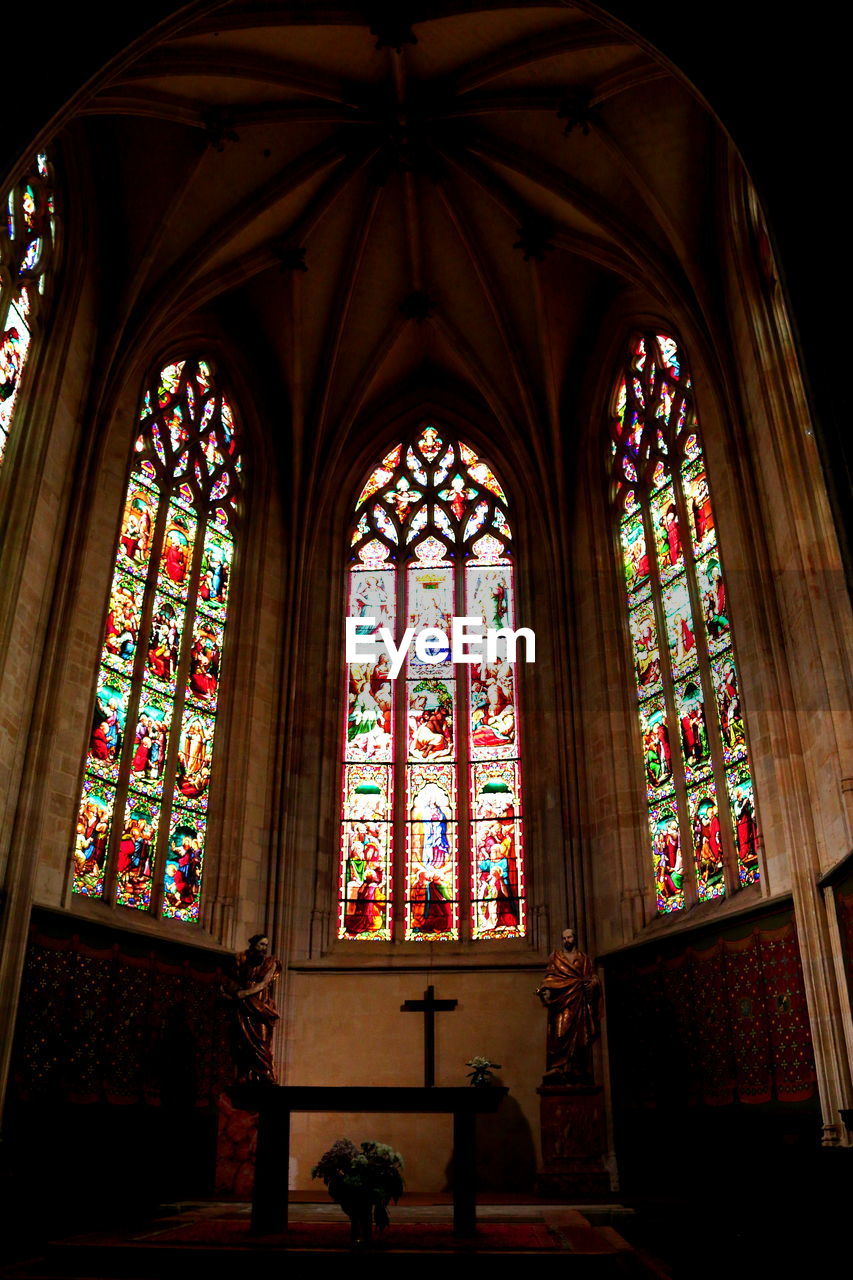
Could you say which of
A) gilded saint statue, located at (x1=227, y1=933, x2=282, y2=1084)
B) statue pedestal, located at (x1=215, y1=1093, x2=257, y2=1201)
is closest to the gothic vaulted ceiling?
gilded saint statue, located at (x1=227, y1=933, x2=282, y2=1084)

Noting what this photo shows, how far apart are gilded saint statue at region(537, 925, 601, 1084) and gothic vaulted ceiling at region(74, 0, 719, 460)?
7555mm

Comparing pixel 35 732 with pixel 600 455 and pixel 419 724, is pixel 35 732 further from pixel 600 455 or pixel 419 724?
pixel 600 455

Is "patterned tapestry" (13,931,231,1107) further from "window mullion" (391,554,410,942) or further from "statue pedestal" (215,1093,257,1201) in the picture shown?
"window mullion" (391,554,410,942)

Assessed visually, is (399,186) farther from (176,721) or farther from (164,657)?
(176,721)

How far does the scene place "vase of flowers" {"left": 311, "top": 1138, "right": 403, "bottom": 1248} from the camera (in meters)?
6.76

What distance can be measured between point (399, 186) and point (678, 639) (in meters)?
7.03

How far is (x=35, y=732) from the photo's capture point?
35.9 ft

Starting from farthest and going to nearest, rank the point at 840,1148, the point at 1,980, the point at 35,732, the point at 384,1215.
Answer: the point at 35,732 < the point at 1,980 < the point at 840,1148 < the point at 384,1215

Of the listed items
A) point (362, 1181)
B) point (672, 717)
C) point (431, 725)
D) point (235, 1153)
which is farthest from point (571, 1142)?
point (431, 725)

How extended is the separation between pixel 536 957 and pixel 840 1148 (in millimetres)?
5365

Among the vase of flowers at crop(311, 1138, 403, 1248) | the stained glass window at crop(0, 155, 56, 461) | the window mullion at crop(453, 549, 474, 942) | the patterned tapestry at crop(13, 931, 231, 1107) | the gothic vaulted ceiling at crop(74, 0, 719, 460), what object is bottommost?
the vase of flowers at crop(311, 1138, 403, 1248)

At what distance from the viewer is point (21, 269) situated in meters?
11.6

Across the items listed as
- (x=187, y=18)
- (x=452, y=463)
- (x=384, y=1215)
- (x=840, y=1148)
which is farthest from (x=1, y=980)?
(x=452, y=463)

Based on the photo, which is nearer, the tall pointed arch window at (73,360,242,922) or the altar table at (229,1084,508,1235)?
the altar table at (229,1084,508,1235)
